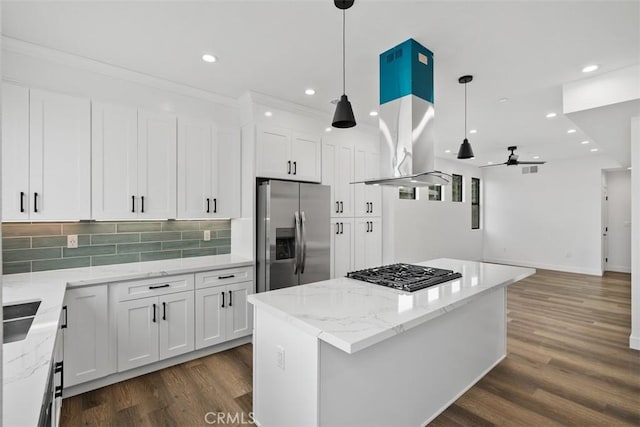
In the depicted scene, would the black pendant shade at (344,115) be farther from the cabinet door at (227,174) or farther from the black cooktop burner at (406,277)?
the cabinet door at (227,174)

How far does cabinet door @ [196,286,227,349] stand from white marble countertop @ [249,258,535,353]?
4.18ft

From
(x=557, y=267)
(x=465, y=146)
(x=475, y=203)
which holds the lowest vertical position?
(x=557, y=267)

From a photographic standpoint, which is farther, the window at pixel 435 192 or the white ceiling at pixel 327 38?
the window at pixel 435 192

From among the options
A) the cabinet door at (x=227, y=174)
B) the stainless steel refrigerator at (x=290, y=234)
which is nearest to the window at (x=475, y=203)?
the stainless steel refrigerator at (x=290, y=234)

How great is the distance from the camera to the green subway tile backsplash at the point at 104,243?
291cm

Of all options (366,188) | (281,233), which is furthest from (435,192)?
(281,233)

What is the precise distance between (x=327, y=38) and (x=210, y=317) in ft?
8.93

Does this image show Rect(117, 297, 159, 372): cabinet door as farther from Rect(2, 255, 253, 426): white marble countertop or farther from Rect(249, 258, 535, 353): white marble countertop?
Rect(249, 258, 535, 353): white marble countertop

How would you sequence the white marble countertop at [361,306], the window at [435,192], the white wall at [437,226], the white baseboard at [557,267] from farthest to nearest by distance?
the window at [435,192]
the white baseboard at [557,267]
the white wall at [437,226]
the white marble countertop at [361,306]

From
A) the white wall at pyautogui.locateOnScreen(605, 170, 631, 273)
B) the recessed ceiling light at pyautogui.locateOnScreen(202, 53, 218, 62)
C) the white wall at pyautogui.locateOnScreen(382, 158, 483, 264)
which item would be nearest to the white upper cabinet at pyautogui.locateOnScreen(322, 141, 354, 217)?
the white wall at pyautogui.locateOnScreen(382, 158, 483, 264)

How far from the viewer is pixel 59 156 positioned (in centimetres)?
282

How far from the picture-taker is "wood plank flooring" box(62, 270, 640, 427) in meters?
2.47

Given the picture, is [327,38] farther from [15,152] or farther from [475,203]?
[475,203]

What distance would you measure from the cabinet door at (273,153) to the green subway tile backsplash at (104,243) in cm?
86
